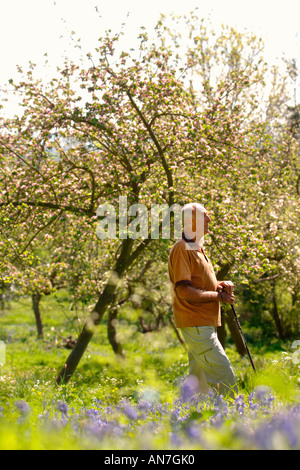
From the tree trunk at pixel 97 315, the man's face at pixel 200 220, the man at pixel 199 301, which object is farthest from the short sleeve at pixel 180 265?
the tree trunk at pixel 97 315

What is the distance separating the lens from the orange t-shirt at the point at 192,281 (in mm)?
4504

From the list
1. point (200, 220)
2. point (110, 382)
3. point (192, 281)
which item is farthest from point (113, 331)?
point (200, 220)

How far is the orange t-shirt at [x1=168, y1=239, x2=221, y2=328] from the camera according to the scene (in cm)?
450

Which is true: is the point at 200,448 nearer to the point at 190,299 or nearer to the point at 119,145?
the point at 190,299

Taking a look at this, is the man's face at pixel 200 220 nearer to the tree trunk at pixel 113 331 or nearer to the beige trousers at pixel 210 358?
the beige trousers at pixel 210 358

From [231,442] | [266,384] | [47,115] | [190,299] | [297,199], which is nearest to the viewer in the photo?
[231,442]

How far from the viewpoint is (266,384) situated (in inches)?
125

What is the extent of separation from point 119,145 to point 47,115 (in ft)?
4.33

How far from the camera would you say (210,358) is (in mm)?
4473

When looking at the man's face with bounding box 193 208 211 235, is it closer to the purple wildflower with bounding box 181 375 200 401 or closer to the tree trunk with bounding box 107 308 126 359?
the purple wildflower with bounding box 181 375 200 401

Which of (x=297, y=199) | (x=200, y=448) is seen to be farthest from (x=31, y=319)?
(x=200, y=448)

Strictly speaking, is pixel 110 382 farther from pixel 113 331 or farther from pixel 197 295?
pixel 197 295

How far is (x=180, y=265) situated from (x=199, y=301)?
403 mm

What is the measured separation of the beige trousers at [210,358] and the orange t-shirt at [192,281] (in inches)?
3.5
